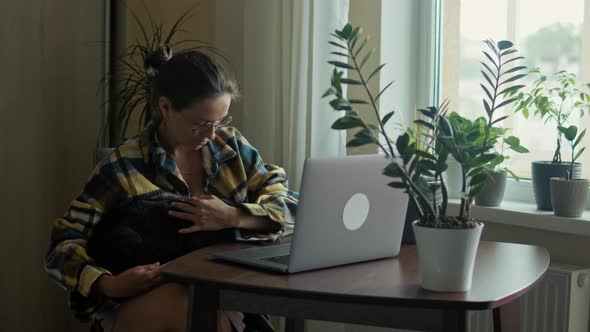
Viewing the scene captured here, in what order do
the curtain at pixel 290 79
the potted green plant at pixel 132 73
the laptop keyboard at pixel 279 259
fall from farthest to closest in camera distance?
1. the potted green plant at pixel 132 73
2. the curtain at pixel 290 79
3. the laptop keyboard at pixel 279 259

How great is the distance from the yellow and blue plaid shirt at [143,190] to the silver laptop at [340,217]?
1.12ft

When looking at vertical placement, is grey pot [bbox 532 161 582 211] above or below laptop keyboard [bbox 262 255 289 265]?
above

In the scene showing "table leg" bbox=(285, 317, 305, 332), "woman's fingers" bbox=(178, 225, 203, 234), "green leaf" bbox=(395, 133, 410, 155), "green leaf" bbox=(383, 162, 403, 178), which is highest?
"green leaf" bbox=(395, 133, 410, 155)

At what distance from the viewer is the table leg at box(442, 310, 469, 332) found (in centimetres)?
145

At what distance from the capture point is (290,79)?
8.79 ft

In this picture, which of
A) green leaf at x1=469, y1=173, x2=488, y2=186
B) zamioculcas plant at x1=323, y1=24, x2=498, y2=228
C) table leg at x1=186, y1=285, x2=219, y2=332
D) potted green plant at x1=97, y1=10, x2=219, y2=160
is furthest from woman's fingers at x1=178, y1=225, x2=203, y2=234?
potted green plant at x1=97, y1=10, x2=219, y2=160

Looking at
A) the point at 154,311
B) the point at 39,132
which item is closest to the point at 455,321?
the point at 154,311

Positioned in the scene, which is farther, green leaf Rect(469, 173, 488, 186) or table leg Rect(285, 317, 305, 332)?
table leg Rect(285, 317, 305, 332)

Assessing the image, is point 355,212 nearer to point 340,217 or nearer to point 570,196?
point 340,217

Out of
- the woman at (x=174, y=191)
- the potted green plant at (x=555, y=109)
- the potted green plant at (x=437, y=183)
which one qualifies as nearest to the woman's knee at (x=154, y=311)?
the woman at (x=174, y=191)

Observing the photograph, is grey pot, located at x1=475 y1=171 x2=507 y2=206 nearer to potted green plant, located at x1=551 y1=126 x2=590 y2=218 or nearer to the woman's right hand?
potted green plant, located at x1=551 y1=126 x2=590 y2=218

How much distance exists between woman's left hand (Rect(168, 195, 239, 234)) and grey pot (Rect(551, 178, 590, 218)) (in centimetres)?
88

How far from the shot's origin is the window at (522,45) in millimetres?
2453

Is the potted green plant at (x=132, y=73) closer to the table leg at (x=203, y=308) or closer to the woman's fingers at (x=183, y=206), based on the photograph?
the woman's fingers at (x=183, y=206)
